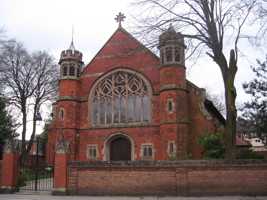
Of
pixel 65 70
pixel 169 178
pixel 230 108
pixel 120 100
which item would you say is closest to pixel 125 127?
pixel 120 100

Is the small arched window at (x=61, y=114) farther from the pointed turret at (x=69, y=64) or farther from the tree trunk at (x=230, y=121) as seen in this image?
the tree trunk at (x=230, y=121)

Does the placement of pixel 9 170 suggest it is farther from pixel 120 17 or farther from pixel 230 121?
pixel 120 17

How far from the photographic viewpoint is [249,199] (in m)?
16.1

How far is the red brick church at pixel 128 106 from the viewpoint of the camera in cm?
2756

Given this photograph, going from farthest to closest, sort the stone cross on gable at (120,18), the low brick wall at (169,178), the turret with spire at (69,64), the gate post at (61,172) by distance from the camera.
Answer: the stone cross on gable at (120,18)
the turret with spire at (69,64)
the gate post at (61,172)
the low brick wall at (169,178)

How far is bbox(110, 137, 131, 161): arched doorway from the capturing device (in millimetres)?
29734

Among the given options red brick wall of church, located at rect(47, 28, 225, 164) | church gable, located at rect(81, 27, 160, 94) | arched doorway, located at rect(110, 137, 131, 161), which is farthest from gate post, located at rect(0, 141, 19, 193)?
church gable, located at rect(81, 27, 160, 94)

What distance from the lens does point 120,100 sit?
30297 mm

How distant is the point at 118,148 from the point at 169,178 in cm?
1209

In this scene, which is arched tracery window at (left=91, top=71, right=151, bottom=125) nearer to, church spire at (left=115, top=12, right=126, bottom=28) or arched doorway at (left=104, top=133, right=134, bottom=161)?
arched doorway at (left=104, top=133, right=134, bottom=161)

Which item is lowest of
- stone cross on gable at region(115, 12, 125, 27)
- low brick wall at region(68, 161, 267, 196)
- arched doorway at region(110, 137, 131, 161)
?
low brick wall at region(68, 161, 267, 196)

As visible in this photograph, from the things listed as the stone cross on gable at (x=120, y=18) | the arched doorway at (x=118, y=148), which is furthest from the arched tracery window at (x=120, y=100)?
the stone cross on gable at (x=120, y=18)

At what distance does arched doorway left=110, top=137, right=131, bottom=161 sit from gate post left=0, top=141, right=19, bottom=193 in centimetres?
964

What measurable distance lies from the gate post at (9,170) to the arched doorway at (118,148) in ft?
30.0
